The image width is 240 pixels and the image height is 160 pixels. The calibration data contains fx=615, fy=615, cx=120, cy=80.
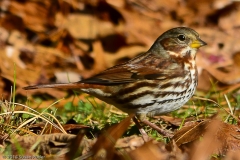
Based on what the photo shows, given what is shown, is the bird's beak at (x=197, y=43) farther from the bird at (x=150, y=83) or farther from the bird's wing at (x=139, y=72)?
the bird's wing at (x=139, y=72)

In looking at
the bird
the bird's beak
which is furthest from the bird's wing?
the bird's beak

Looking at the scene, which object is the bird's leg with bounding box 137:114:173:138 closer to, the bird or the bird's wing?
the bird

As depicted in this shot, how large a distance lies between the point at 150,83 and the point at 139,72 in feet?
0.63

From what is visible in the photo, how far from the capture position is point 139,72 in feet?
16.3

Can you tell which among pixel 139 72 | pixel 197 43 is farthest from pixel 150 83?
pixel 197 43

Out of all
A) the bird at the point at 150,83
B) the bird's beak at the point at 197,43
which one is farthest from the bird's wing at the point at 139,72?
the bird's beak at the point at 197,43

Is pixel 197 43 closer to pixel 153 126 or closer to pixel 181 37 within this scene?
pixel 181 37

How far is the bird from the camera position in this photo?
472cm

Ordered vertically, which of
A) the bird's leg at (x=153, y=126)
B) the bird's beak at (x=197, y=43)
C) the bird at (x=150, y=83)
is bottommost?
the bird's leg at (x=153, y=126)

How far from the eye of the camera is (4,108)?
4461 mm

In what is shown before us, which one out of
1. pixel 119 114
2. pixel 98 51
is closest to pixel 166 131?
pixel 119 114

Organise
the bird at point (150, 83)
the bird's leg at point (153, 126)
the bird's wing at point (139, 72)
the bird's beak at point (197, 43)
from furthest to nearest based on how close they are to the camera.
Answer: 1. the bird's beak at point (197, 43)
2. the bird's wing at point (139, 72)
3. the bird at point (150, 83)
4. the bird's leg at point (153, 126)

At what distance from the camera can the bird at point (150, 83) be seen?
4.72 meters

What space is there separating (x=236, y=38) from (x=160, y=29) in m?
1.03
